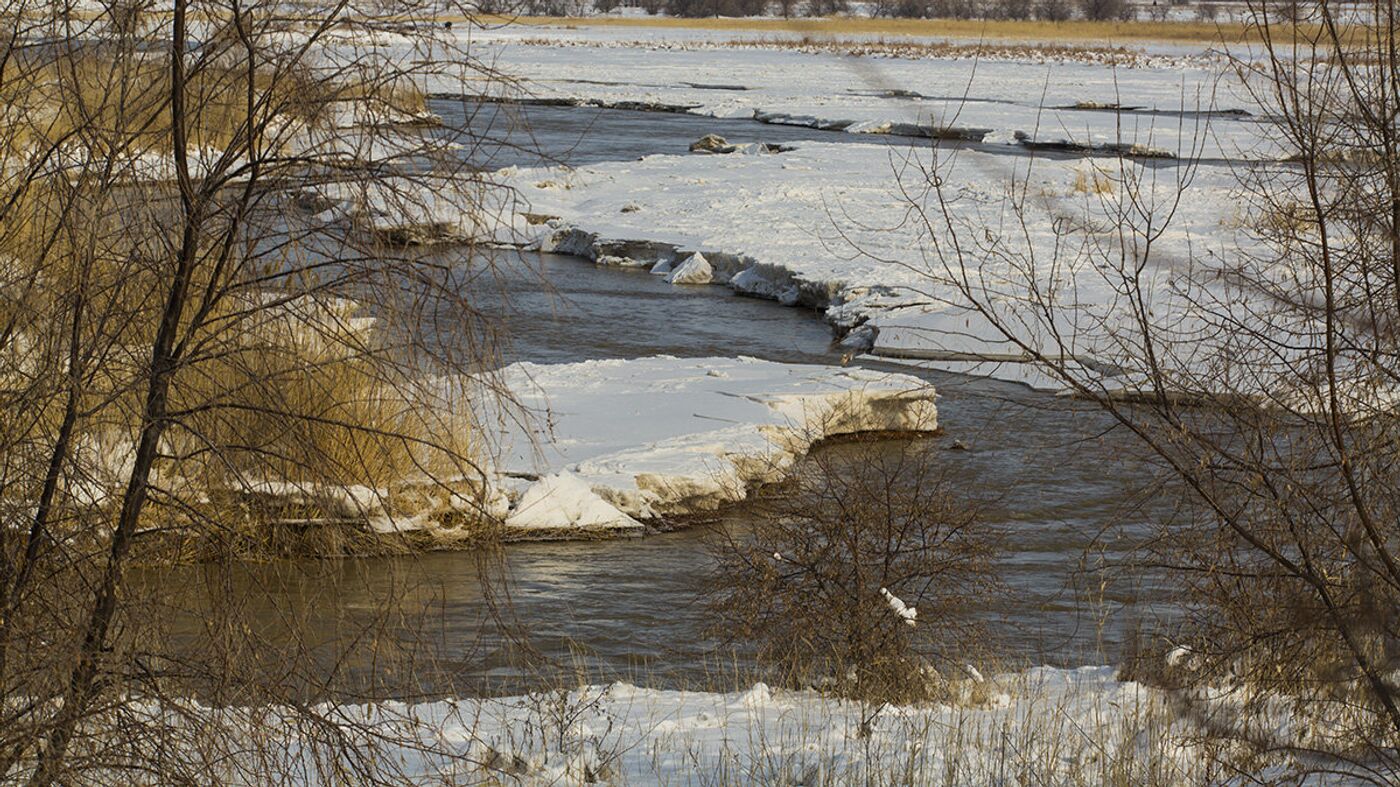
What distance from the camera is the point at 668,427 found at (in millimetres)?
12320

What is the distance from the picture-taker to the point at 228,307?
14.0 feet

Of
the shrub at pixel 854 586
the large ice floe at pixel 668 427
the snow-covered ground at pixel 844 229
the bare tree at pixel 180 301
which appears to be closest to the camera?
the bare tree at pixel 180 301

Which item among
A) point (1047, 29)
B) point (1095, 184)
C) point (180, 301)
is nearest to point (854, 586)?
point (1095, 184)

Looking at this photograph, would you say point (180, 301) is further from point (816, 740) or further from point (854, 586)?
point (854, 586)

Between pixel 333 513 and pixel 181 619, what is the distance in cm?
506

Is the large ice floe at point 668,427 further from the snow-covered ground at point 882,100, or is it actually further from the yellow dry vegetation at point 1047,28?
the snow-covered ground at point 882,100

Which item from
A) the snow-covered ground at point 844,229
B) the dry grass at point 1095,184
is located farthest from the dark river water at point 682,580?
the snow-covered ground at point 844,229

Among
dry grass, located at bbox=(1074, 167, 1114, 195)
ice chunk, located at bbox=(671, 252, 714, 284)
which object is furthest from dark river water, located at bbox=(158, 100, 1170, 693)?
ice chunk, located at bbox=(671, 252, 714, 284)

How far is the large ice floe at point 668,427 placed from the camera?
10.8 m

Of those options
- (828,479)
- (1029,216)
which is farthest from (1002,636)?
(1029,216)

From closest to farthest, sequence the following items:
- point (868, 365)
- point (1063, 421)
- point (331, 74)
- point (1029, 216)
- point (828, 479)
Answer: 1. point (331, 74)
2. point (828, 479)
3. point (1063, 421)
4. point (868, 365)
5. point (1029, 216)

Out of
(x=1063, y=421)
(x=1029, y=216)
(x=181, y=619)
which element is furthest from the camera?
(x=1029, y=216)

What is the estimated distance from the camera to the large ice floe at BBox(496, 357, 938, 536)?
10836 millimetres

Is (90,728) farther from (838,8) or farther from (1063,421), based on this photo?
(1063,421)
